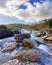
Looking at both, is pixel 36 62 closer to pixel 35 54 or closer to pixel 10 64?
pixel 35 54

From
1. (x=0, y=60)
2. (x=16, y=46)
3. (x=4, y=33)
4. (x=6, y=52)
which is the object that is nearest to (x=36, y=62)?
(x=0, y=60)

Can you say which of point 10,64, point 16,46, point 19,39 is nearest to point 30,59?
point 10,64

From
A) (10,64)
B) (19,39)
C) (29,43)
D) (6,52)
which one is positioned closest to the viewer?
(10,64)

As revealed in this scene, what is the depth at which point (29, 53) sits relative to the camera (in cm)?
815

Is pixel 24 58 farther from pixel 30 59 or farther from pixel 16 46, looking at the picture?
pixel 16 46

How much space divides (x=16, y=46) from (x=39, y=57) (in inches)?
114

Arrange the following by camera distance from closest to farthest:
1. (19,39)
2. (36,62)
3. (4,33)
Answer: (36,62)
(19,39)
(4,33)

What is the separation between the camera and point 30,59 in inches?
309

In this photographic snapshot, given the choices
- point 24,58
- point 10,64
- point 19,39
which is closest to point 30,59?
point 24,58

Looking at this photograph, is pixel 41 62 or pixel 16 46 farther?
pixel 16 46

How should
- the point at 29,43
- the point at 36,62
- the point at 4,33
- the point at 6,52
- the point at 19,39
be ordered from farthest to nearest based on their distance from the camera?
the point at 4,33 → the point at 19,39 → the point at 29,43 → the point at 6,52 → the point at 36,62

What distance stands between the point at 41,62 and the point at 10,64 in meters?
1.56

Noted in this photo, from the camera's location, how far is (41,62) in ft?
26.1

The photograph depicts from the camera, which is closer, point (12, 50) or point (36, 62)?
point (36, 62)
